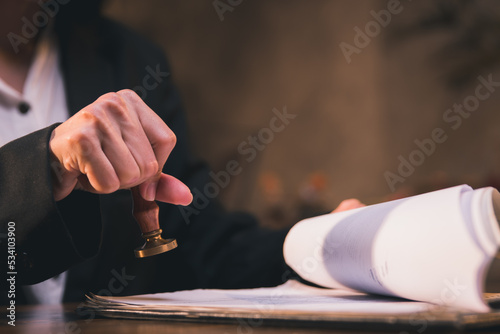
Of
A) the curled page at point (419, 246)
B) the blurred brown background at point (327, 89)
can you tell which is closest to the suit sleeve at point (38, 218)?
the curled page at point (419, 246)

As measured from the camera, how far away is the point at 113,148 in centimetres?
43

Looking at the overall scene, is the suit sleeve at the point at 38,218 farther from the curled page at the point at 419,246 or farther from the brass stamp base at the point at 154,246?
the curled page at the point at 419,246

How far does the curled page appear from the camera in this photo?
32 cm

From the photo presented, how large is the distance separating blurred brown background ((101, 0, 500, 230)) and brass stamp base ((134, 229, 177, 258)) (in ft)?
5.83

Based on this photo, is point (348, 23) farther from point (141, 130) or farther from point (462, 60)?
point (141, 130)

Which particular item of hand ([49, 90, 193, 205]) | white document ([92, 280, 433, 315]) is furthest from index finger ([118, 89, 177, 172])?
white document ([92, 280, 433, 315])

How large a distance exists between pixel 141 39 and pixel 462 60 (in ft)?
6.53

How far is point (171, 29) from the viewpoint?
327 cm

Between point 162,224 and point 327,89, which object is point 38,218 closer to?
point 162,224

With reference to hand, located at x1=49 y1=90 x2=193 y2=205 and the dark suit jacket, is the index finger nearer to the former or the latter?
hand, located at x1=49 y1=90 x2=193 y2=205

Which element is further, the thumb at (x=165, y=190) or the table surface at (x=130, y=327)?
the thumb at (x=165, y=190)

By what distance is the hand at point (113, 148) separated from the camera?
0.43 metres

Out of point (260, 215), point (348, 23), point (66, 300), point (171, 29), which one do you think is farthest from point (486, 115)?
point (66, 300)

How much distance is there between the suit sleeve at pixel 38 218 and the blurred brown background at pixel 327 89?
1760 millimetres
